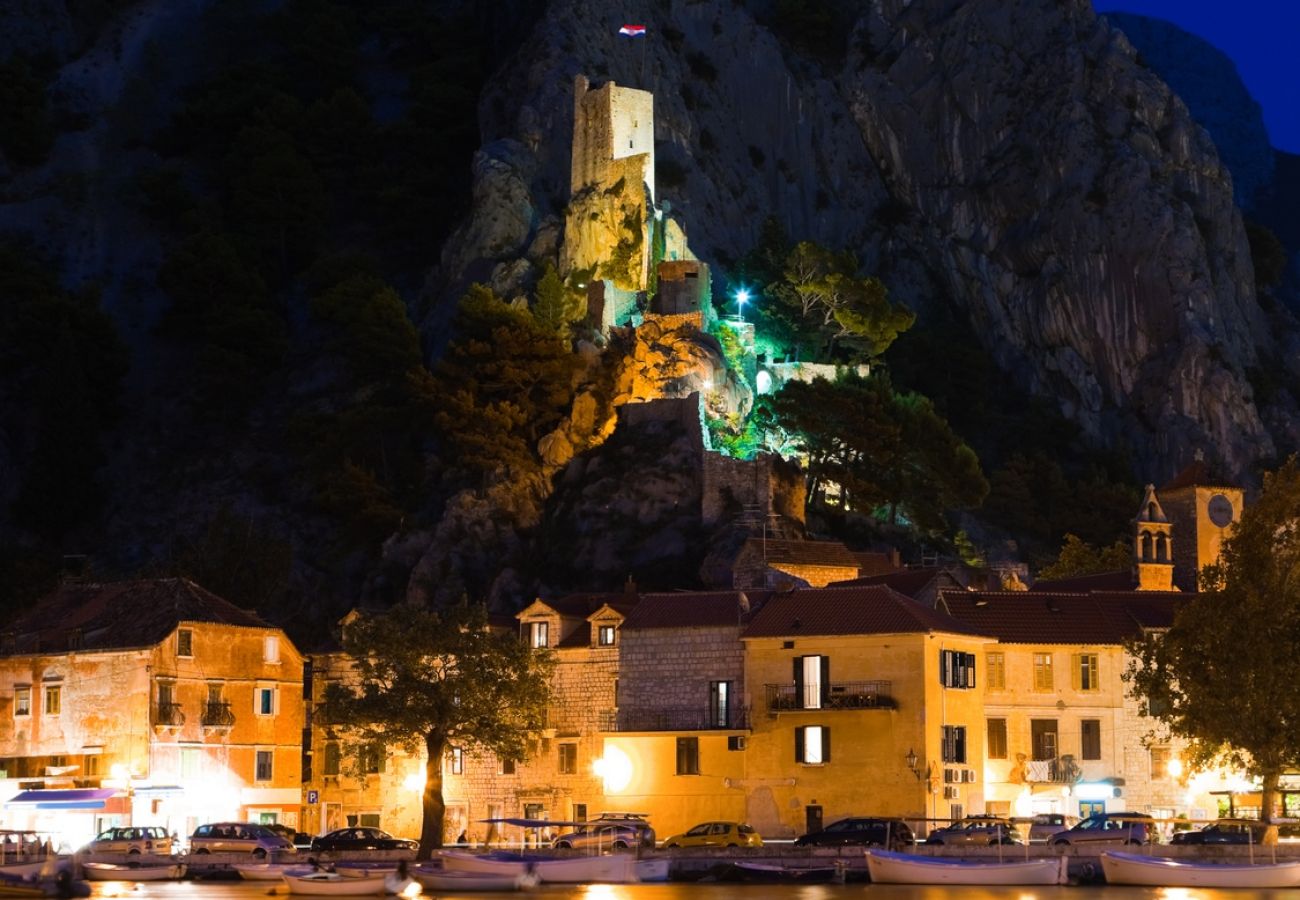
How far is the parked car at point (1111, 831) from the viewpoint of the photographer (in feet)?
210

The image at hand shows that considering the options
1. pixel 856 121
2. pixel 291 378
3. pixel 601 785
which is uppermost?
pixel 856 121

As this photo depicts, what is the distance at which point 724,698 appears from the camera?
76812mm

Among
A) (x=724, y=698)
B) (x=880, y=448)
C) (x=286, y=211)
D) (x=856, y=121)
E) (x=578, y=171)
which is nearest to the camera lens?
(x=724, y=698)

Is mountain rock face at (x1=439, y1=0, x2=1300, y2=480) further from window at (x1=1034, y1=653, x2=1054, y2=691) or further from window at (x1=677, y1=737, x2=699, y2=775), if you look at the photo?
window at (x1=677, y1=737, x2=699, y2=775)

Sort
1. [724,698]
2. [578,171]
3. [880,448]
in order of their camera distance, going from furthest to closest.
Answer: [578,171] → [880,448] → [724,698]

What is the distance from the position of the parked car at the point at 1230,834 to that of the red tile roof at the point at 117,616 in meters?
34.6

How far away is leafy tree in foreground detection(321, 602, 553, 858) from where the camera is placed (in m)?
75.1

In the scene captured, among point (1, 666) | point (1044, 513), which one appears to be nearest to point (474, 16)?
point (1044, 513)

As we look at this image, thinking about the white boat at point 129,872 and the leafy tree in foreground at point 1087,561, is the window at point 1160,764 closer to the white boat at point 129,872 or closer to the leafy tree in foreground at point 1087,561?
the leafy tree in foreground at point 1087,561

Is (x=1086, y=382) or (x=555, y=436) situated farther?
(x=1086, y=382)

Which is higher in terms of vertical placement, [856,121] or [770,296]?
[856,121]

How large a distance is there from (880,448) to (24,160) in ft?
234

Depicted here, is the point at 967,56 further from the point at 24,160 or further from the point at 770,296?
the point at 24,160

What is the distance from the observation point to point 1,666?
80062 mm
